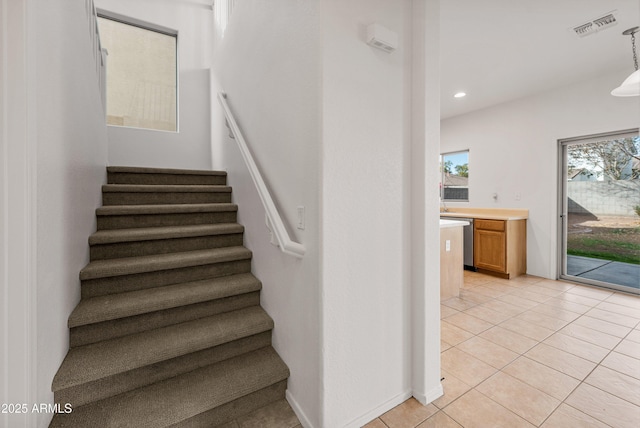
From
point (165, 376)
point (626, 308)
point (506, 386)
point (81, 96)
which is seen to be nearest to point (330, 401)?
point (165, 376)

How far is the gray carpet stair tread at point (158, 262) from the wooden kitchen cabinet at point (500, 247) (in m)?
3.68

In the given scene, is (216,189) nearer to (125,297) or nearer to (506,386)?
(125,297)

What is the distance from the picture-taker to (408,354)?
1650mm

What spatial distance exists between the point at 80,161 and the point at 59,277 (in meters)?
0.86

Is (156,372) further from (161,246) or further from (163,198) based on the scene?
(163,198)

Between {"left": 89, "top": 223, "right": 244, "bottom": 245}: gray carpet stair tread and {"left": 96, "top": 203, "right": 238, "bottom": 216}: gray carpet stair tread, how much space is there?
0.13 metres

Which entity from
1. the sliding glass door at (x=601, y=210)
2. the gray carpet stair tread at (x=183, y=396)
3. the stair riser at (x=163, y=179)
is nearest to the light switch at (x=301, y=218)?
the gray carpet stair tread at (x=183, y=396)

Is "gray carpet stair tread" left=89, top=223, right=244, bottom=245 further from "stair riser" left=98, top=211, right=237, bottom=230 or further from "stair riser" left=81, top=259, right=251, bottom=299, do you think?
"stair riser" left=81, top=259, right=251, bottom=299

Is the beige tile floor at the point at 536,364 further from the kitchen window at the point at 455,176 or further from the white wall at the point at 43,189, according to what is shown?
the kitchen window at the point at 455,176

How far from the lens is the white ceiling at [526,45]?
2283 mm

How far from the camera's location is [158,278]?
1913mm

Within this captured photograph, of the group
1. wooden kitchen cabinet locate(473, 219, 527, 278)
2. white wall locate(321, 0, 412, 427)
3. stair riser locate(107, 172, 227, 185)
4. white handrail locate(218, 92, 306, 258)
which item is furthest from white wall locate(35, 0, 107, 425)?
wooden kitchen cabinet locate(473, 219, 527, 278)

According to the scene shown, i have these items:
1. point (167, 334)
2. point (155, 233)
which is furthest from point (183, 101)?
point (167, 334)

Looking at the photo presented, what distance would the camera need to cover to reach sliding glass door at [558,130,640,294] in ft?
11.4
